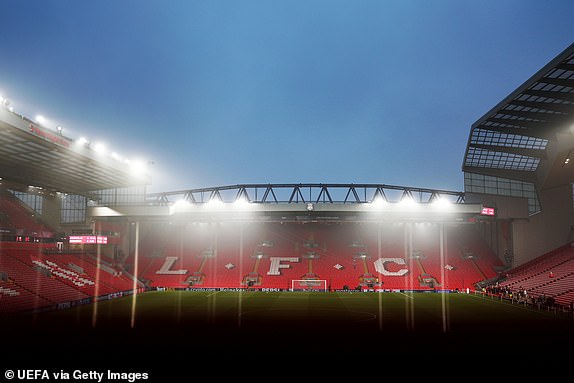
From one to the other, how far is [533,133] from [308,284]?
37.8 meters

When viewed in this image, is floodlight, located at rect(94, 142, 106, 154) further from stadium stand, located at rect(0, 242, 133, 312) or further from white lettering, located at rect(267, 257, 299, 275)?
white lettering, located at rect(267, 257, 299, 275)

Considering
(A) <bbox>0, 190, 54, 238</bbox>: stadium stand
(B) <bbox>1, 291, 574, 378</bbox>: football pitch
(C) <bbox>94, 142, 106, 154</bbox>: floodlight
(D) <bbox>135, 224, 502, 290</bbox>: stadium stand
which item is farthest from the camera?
(D) <bbox>135, 224, 502, 290</bbox>: stadium stand

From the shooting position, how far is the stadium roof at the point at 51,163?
122 ft

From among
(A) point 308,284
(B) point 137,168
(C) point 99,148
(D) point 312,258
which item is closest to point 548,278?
(A) point 308,284

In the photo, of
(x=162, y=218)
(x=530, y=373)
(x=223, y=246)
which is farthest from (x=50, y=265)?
(x=530, y=373)

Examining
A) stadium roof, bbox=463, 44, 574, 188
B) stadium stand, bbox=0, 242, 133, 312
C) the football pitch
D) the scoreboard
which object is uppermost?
stadium roof, bbox=463, 44, 574, 188

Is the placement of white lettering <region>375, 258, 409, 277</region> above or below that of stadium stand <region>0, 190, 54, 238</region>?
below

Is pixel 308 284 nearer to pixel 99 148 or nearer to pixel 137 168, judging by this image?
pixel 137 168

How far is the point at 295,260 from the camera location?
2886 inches

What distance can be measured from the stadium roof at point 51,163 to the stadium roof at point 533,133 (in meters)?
45.6

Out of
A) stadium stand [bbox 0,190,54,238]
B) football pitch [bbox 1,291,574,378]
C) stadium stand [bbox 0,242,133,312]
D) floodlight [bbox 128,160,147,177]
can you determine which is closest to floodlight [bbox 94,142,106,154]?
floodlight [bbox 128,160,147,177]

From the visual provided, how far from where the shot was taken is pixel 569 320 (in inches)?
1356

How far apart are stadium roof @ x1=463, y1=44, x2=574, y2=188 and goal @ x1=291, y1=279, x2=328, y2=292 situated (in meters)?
30.8

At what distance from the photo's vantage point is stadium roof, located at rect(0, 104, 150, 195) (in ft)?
122
